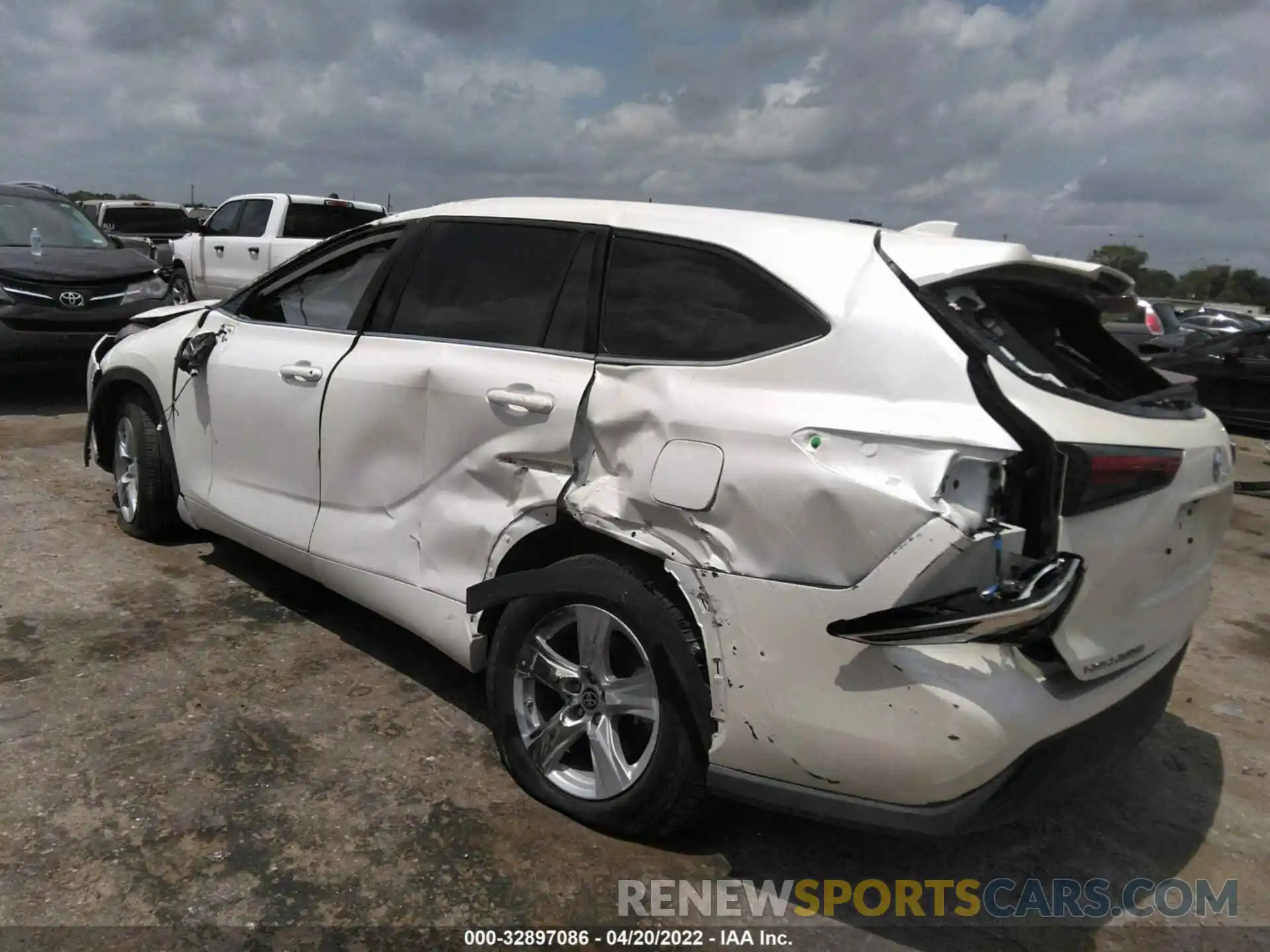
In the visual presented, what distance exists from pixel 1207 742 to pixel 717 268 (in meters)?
2.65

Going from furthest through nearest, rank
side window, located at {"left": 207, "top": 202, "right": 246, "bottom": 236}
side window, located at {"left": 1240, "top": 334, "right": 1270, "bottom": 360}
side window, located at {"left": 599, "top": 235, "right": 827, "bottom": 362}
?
side window, located at {"left": 207, "top": 202, "right": 246, "bottom": 236}, side window, located at {"left": 1240, "top": 334, "right": 1270, "bottom": 360}, side window, located at {"left": 599, "top": 235, "right": 827, "bottom": 362}

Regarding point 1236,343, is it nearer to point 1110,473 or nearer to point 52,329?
point 1110,473

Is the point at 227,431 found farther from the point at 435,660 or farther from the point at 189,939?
the point at 189,939

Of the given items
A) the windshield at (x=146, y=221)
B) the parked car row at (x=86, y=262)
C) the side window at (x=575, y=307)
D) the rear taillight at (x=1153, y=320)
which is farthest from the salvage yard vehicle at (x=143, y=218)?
the side window at (x=575, y=307)

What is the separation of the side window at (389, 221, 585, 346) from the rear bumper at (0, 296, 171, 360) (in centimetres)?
533

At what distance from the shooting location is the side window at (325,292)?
3754mm

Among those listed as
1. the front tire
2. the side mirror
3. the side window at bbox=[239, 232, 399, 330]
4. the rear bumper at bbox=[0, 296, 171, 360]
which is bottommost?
the front tire

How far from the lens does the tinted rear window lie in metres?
12.6

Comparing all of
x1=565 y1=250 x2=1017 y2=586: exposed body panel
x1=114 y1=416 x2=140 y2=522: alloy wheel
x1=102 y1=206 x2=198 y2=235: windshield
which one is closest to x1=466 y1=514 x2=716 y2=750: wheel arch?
x1=565 y1=250 x2=1017 y2=586: exposed body panel

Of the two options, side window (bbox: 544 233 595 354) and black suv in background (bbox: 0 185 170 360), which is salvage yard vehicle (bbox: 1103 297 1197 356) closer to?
side window (bbox: 544 233 595 354)

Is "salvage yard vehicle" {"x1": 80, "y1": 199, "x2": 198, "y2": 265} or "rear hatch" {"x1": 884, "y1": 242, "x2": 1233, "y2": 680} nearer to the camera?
"rear hatch" {"x1": 884, "y1": 242, "x2": 1233, "y2": 680}

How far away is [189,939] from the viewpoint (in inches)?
92.6

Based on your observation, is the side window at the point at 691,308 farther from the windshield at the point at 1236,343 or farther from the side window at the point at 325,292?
the windshield at the point at 1236,343

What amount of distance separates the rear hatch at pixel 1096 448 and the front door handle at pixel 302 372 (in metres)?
2.14
